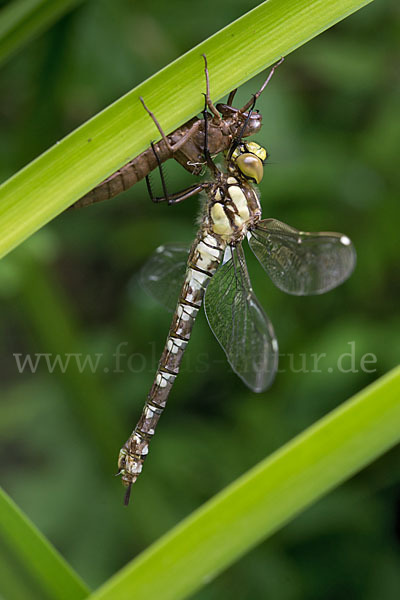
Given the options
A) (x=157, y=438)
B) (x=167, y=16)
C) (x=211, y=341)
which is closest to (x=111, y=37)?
(x=167, y=16)

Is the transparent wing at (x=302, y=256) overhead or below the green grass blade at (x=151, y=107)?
below

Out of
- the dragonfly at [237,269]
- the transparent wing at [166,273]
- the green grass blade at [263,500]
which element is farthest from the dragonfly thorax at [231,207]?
the green grass blade at [263,500]

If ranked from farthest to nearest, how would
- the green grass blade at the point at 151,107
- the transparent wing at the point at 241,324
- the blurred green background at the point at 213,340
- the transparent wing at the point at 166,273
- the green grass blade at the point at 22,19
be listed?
the blurred green background at the point at 213,340
the transparent wing at the point at 166,273
the transparent wing at the point at 241,324
the green grass blade at the point at 22,19
the green grass blade at the point at 151,107

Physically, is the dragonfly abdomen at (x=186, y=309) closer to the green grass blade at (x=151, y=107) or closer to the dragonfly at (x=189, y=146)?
the dragonfly at (x=189, y=146)

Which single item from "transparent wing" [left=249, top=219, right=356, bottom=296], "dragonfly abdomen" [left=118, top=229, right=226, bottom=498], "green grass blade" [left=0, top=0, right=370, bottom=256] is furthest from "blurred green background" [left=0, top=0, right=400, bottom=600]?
"green grass blade" [left=0, top=0, right=370, bottom=256]

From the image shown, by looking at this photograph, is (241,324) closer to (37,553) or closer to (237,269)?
(237,269)

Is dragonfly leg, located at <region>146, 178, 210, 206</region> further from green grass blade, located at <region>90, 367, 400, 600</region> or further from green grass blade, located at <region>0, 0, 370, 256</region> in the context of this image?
green grass blade, located at <region>90, 367, 400, 600</region>
